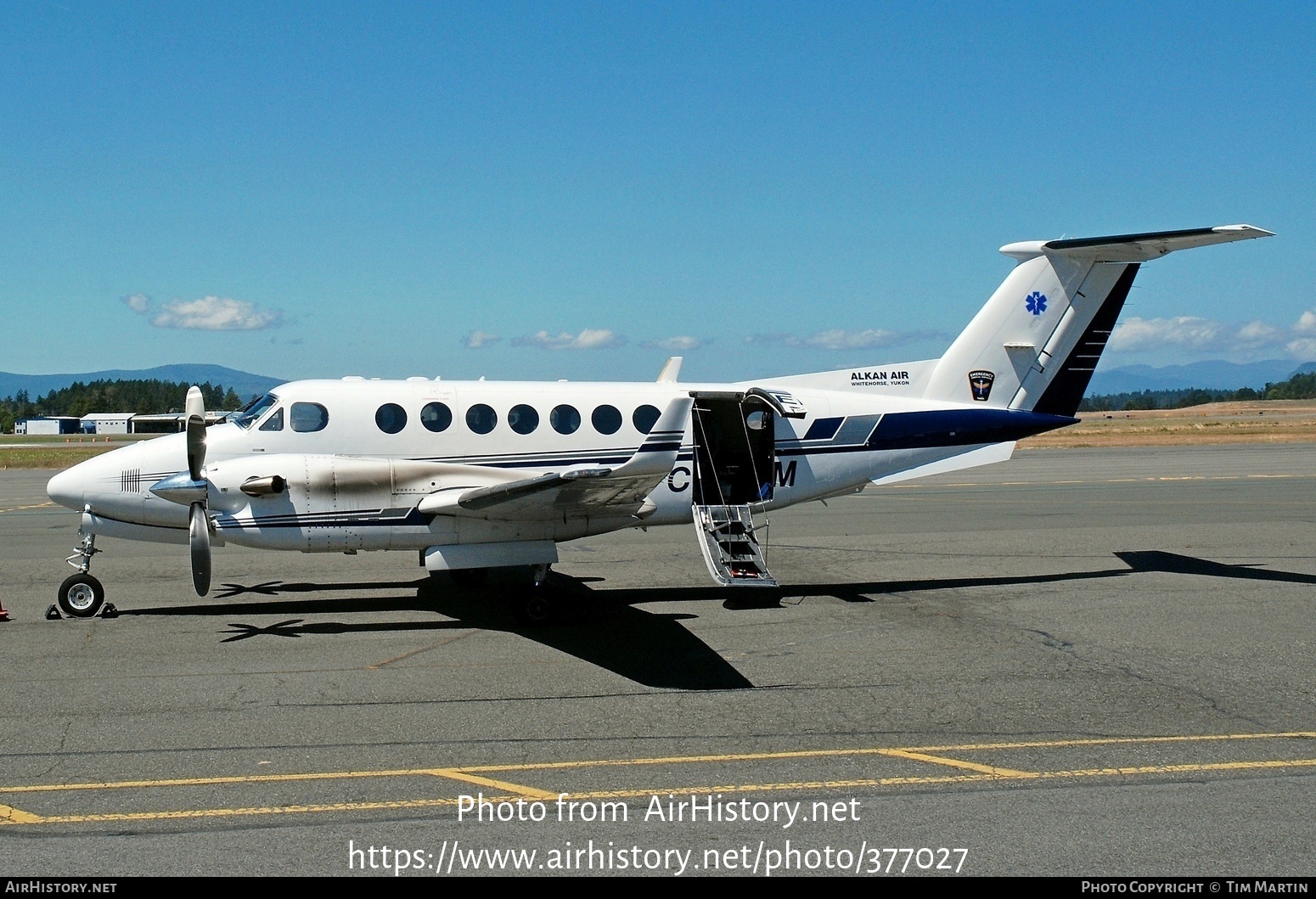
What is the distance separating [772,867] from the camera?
17.9ft

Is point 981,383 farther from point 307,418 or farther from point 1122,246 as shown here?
point 307,418

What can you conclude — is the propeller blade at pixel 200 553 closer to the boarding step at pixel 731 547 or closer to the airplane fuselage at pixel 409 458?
the airplane fuselage at pixel 409 458

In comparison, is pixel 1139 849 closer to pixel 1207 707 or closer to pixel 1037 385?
pixel 1207 707

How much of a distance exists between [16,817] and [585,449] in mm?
7779

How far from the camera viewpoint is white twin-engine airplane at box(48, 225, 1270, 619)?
11531mm

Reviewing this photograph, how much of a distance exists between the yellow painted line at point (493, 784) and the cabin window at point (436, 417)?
20.2ft

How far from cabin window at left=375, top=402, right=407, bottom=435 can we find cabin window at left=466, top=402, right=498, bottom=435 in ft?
2.54

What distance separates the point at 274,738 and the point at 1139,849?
19.0 feet

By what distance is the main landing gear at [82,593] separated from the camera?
464 inches

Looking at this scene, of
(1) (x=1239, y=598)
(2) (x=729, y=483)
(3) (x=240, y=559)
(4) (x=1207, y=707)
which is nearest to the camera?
(4) (x=1207, y=707)

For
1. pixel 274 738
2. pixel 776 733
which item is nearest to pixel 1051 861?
pixel 776 733

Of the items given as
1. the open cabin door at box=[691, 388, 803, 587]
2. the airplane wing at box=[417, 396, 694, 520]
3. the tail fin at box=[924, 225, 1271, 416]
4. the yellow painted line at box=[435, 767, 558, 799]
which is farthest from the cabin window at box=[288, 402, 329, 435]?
the tail fin at box=[924, 225, 1271, 416]

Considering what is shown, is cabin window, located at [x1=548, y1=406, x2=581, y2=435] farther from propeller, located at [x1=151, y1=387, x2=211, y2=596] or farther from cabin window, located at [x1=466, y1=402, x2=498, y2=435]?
propeller, located at [x1=151, y1=387, x2=211, y2=596]

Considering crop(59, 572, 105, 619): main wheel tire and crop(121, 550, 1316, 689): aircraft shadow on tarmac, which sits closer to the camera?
crop(121, 550, 1316, 689): aircraft shadow on tarmac
